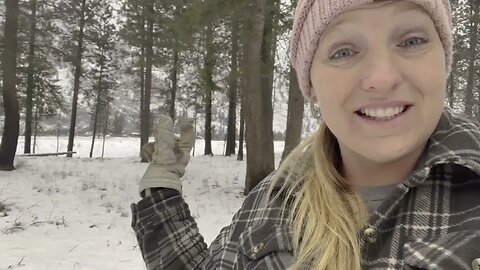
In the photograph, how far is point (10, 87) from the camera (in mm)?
13766

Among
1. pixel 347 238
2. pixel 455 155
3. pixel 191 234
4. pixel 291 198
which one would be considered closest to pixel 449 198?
pixel 455 155

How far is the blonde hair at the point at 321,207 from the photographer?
1.27m

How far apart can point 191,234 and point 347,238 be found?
95 centimetres

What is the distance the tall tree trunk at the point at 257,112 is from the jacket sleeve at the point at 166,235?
744 centimetres

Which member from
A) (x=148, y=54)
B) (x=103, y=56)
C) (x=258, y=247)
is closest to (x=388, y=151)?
(x=258, y=247)

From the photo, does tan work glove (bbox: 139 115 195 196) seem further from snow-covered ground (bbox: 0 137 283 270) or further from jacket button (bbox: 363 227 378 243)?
snow-covered ground (bbox: 0 137 283 270)

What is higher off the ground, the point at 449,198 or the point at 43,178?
the point at 449,198

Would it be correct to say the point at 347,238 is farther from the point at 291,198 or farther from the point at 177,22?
the point at 177,22

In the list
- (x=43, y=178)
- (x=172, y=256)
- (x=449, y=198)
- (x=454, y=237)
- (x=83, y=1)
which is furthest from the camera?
(x=83, y=1)

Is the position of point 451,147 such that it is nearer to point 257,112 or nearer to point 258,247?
point 258,247

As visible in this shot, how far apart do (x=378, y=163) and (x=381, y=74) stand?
29 centimetres

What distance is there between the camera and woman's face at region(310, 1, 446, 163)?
50.0 inches

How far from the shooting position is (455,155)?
126cm

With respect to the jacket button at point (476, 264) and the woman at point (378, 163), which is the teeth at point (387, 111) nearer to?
the woman at point (378, 163)
